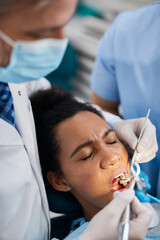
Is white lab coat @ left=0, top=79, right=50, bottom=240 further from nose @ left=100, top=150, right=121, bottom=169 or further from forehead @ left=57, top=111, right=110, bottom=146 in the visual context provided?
nose @ left=100, top=150, right=121, bottom=169

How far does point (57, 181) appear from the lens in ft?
4.60

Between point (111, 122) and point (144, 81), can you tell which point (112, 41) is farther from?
point (111, 122)

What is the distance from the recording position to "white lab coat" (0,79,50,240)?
1.11m

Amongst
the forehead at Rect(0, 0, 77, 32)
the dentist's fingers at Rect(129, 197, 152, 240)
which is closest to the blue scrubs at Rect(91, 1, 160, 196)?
the dentist's fingers at Rect(129, 197, 152, 240)

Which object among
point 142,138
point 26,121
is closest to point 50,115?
point 26,121

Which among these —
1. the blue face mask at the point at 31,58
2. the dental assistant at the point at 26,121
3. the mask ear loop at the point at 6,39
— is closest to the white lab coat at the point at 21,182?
the dental assistant at the point at 26,121

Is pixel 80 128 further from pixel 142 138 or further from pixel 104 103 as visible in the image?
pixel 104 103

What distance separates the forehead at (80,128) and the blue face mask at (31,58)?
33 cm

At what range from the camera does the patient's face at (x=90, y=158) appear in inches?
47.8

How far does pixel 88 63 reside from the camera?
293 centimetres

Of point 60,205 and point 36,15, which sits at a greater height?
point 36,15

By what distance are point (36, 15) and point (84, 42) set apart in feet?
6.89

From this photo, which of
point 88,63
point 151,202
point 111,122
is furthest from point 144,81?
point 88,63

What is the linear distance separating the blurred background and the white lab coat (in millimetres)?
1640
